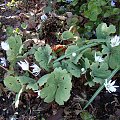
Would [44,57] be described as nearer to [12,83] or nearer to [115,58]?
[12,83]

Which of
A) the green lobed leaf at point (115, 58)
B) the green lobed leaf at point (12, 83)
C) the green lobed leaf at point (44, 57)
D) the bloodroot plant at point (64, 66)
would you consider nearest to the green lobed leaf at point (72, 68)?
the bloodroot plant at point (64, 66)

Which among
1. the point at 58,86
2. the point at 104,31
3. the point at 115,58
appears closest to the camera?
the point at 58,86

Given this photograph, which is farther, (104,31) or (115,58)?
(104,31)

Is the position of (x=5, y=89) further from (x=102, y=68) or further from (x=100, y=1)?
(x=100, y=1)

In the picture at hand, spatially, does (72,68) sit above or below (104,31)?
below

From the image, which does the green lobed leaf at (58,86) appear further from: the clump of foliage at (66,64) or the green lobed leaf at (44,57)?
the green lobed leaf at (44,57)

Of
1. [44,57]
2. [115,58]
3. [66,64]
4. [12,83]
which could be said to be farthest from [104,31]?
[12,83]

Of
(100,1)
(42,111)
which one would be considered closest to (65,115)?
(42,111)

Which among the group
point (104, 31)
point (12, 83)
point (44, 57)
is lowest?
point (12, 83)
